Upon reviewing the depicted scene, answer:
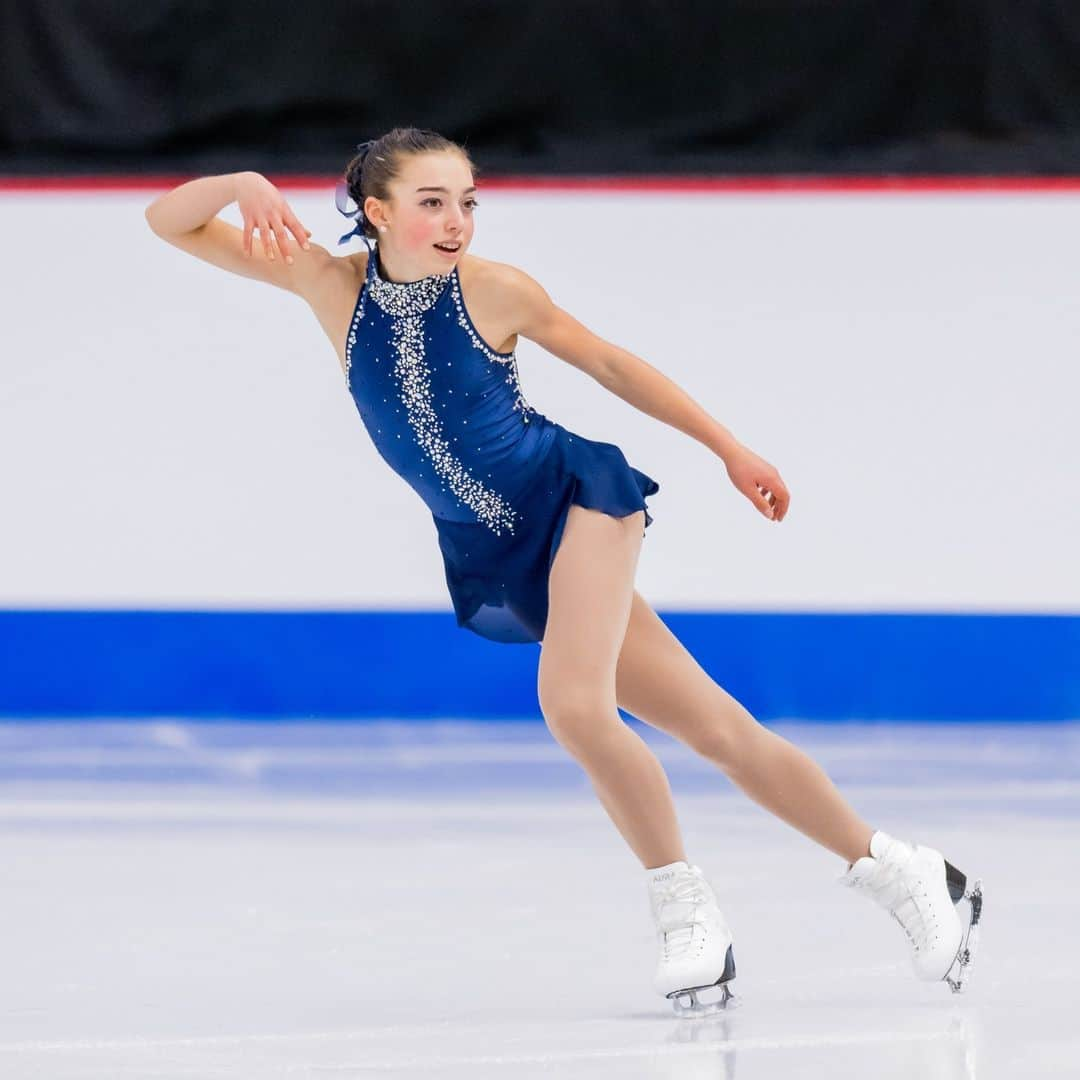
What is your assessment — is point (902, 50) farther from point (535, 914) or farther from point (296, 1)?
point (535, 914)

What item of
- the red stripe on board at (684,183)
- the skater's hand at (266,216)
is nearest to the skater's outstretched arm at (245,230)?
the skater's hand at (266,216)

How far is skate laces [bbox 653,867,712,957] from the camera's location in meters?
2.30

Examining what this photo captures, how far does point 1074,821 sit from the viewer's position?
3604 mm

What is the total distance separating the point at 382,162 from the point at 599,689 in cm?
76

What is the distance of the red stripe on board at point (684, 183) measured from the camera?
495cm

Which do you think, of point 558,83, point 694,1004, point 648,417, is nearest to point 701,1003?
point 694,1004

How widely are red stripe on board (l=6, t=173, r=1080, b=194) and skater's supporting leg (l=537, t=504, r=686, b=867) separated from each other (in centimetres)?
279

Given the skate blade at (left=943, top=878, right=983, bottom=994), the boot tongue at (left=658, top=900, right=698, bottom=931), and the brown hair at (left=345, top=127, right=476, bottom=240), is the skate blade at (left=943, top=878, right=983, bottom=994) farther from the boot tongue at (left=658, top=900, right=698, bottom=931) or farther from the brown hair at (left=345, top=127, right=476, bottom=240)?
the brown hair at (left=345, top=127, right=476, bottom=240)

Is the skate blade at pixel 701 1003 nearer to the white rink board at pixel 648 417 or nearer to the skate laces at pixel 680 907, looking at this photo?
the skate laces at pixel 680 907


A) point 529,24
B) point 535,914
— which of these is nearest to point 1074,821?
point 535,914

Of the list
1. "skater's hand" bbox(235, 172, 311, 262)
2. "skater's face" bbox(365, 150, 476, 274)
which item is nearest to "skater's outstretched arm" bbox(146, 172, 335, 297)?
"skater's hand" bbox(235, 172, 311, 262)

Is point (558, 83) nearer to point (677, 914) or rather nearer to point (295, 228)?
point (295, 228)

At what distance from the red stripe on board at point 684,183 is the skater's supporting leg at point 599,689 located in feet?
9.17

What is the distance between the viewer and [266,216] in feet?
7.28
